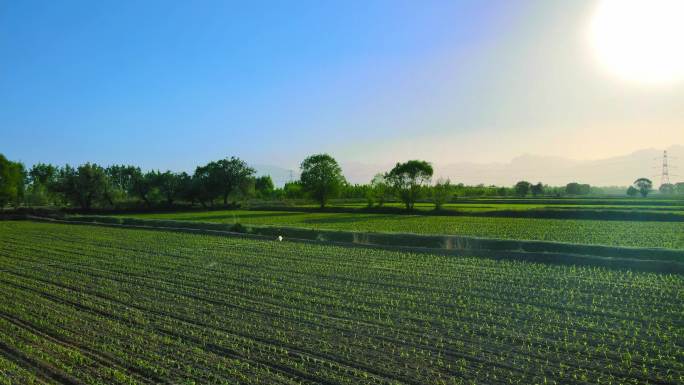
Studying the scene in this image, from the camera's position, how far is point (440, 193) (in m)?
57.6

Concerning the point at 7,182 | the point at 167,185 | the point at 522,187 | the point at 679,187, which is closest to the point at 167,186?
the point at 167,185

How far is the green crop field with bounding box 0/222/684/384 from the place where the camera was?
315 inches

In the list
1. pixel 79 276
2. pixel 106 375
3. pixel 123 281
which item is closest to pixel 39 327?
pixel 106 375

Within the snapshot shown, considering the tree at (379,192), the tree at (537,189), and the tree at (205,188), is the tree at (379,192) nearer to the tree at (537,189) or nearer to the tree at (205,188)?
the tree at (205,188)

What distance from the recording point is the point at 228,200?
83.9 m

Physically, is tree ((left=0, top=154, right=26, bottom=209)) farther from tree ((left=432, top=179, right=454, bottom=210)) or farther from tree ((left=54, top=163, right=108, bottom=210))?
tree ((left=432, top=179, right=454, bottom=210))

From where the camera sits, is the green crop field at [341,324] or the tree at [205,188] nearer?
the green crop field at [341,324]

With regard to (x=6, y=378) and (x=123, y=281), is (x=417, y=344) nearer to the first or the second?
(x=6, y=378)

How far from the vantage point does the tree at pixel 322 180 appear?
68.1 metres

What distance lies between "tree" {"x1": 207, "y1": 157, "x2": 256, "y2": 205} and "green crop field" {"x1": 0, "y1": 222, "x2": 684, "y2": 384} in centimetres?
6251

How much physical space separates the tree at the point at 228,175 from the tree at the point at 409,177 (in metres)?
31.6

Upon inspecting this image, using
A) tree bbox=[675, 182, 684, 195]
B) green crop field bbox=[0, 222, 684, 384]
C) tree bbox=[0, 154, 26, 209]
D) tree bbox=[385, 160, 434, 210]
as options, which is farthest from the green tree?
tree bbox=[675, 182, 684, 195]

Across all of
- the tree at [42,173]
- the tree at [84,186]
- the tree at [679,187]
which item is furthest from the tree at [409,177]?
the tree at [42,173]

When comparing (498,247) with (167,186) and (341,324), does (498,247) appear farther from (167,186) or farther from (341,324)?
(167,186)
